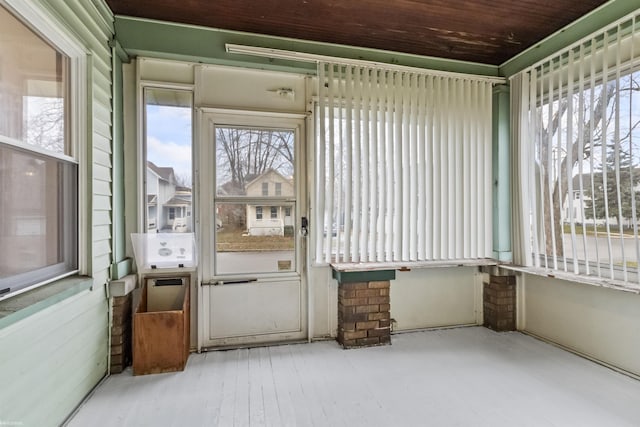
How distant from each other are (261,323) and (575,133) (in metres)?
3.36

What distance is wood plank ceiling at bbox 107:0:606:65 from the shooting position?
246 centimetres

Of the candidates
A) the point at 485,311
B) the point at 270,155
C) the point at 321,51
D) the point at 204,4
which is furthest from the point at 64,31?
the point at 485,311

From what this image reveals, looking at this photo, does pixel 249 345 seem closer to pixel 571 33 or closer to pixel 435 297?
pixel 435 297

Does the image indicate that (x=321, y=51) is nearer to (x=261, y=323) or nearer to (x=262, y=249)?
(x=262, y=249)

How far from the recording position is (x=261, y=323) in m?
3.03

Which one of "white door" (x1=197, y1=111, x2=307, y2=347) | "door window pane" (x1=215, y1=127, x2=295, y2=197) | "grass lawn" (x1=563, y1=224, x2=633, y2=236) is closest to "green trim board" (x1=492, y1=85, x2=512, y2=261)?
"grass lawn" (x1=563, y1=224, x2=633, y2=236)

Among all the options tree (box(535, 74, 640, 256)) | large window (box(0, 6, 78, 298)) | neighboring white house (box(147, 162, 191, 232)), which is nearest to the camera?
large window (box(0, 6, 78, 298))

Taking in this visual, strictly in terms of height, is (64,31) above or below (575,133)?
above

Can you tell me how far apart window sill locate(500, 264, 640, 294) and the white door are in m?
2.23

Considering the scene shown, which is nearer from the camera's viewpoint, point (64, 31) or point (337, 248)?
point (64, 31)

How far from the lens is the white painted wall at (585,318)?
2449 mm

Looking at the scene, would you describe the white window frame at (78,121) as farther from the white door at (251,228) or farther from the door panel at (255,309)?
the door panel at (255,309)

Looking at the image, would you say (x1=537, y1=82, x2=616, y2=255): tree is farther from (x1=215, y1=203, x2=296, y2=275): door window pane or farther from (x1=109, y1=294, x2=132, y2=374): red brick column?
(x1=109, y1=294, x2=132, y2=374): red brick column

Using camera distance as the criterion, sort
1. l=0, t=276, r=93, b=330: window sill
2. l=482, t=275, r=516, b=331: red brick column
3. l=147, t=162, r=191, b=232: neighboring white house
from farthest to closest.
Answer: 1. l=482, t=275, r=516, b=331: red brick column
2. l=147, t=162, r=191, b=232: neighboring white house
3. l=0, t=276, r=93, b=330: window sill
